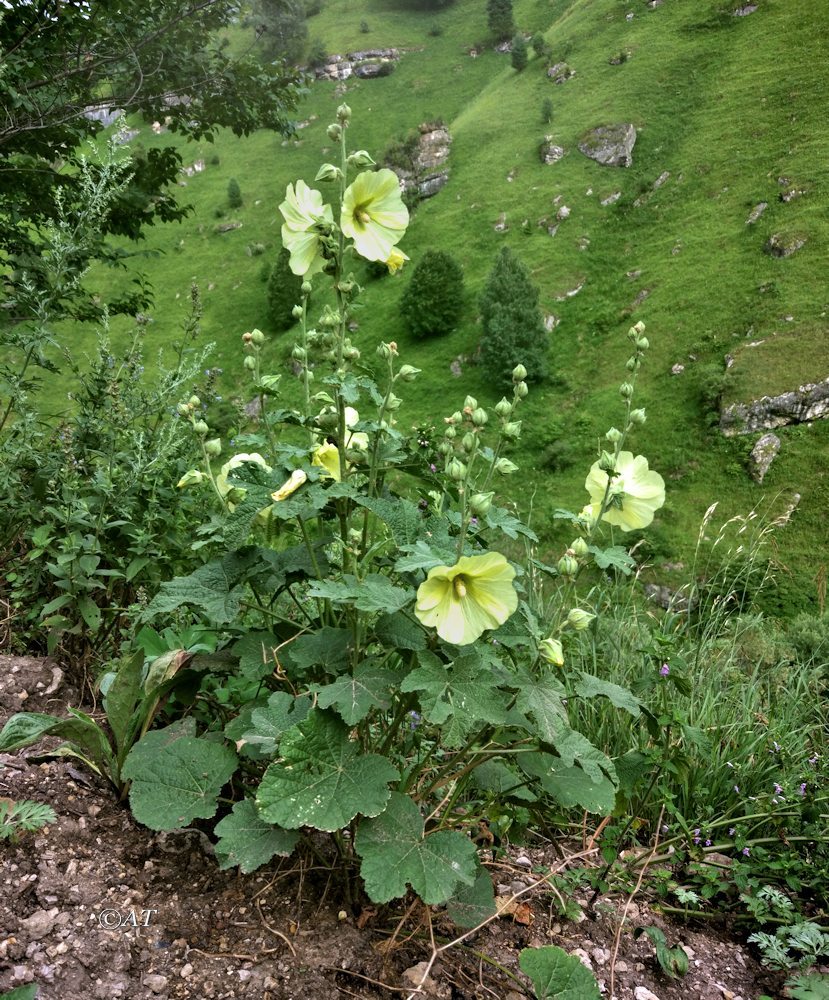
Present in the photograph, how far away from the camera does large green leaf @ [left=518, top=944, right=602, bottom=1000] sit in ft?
3.82

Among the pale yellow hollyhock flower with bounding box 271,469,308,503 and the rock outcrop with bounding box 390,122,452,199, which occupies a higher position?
the pale yellow hollyhock flower with bounding box 271,469,308,503

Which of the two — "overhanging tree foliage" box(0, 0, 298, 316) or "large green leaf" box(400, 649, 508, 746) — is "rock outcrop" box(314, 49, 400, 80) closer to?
"overhanging tree foliage" box(0, 0, 298, 316)

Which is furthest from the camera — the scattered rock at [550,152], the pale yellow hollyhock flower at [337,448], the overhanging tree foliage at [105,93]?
the scattered rock at [550,152]

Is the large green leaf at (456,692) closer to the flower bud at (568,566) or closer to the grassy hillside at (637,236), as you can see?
the flower bud at (568,566)

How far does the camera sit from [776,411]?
2192 centimetres

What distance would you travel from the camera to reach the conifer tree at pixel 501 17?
54.5 metres

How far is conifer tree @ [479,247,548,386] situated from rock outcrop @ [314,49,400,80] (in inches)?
1667

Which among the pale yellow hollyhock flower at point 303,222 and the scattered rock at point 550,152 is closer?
the pale yellow hollyhock flower at point 303,222

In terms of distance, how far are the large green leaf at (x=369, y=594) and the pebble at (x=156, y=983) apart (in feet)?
2.50

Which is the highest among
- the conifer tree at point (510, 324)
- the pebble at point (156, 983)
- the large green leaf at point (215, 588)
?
the large green leaf at point (215, 588)

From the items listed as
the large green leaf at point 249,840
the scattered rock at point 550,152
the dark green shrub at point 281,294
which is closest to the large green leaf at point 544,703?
the large green leaf at point 249,840

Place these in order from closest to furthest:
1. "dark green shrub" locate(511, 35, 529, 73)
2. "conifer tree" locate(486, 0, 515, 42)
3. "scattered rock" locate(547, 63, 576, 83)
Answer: "scattered rock" locate(547, 63, 576, 83), "dark green shrub" locate(511, 35, 529, 73), "conifer tree" locate(486, 0, 515, 42)

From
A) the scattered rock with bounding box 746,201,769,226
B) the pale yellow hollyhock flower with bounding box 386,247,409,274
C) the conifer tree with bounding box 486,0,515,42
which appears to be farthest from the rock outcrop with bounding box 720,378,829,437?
the conifer tree with bounding box 486,0,515,42

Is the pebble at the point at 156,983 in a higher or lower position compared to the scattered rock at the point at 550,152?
higher
